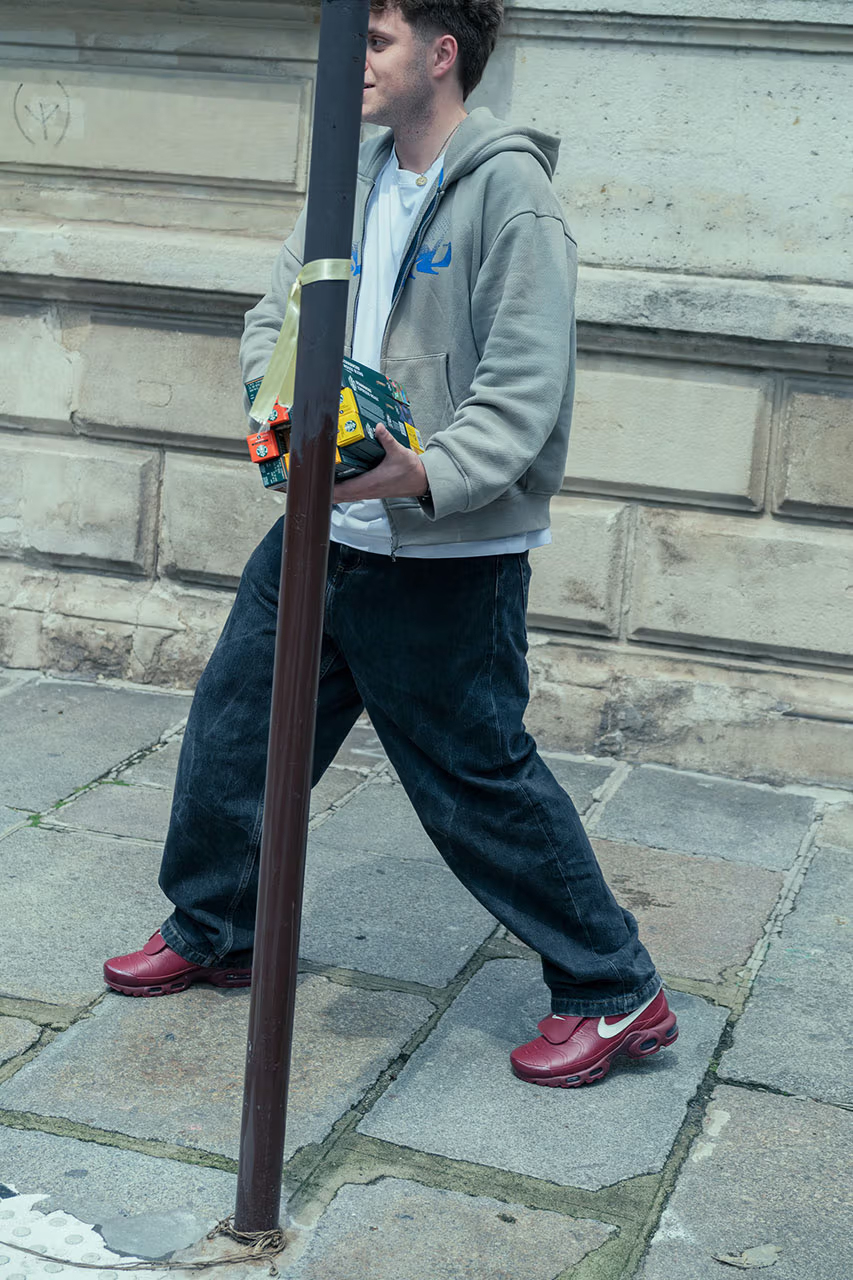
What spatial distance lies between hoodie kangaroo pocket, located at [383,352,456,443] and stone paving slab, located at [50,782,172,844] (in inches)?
63.5

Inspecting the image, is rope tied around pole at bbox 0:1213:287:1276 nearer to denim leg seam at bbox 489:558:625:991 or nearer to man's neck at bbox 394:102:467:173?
denim leg seam at bbox 489:558:625:991

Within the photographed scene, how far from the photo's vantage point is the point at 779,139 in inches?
168

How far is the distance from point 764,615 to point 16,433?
2.53 meters

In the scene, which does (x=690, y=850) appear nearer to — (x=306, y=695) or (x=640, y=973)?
(x=640, y=973)

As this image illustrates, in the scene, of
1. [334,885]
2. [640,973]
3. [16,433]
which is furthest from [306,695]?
[16,433]

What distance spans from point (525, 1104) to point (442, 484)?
3.59 ft

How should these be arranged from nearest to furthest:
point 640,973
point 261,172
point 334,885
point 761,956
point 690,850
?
point 640,973 → point 761,956 → point 334,885 → point 690,850 → point 261,172

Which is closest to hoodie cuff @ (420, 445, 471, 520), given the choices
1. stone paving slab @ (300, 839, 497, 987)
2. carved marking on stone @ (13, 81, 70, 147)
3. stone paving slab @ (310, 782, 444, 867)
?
stone paving slab @ (300, 839, 497, 987)

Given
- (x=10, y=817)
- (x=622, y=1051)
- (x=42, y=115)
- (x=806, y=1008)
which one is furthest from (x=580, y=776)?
(x=42, y=115)

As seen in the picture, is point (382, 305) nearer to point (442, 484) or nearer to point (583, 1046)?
point (442, 484)

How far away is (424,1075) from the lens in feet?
8.63

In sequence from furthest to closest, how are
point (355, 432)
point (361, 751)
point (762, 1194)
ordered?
1. point (361, 751)
2. point (762, 1194)
3. point (355, 432)

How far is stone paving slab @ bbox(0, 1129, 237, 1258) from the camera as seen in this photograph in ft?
6.95

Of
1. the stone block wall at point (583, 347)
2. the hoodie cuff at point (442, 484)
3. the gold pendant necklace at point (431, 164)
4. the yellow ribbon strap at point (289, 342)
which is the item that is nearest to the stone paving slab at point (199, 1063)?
the hoodie cuff at point (442, 484)
